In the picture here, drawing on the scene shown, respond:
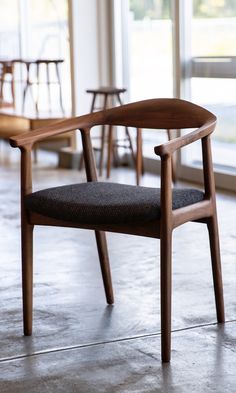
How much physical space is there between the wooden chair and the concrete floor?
0.10m

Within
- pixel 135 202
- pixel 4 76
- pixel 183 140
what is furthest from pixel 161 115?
pixel 4 76

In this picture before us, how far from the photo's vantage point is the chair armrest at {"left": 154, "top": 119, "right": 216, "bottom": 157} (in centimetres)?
264

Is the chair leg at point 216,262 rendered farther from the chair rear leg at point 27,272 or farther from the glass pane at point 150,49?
the glass pane at point 150,49

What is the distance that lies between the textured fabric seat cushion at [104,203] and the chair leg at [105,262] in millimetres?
299

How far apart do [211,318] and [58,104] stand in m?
6.66

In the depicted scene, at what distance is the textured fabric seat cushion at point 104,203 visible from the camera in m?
2.72

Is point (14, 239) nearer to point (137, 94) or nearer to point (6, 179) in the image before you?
point (6, 179)

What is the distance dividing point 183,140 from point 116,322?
2.56 ft

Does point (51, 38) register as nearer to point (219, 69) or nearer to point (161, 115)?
point (219, 69)

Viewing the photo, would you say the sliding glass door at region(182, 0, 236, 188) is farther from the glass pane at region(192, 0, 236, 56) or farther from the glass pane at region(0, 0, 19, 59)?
the glass pane at region(0, 0, 19, 59)

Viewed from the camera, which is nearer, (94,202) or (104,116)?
(94,202)

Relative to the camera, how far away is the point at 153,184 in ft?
21.2

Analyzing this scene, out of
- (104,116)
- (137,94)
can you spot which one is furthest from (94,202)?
(137,94)

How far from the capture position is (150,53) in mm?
7250
